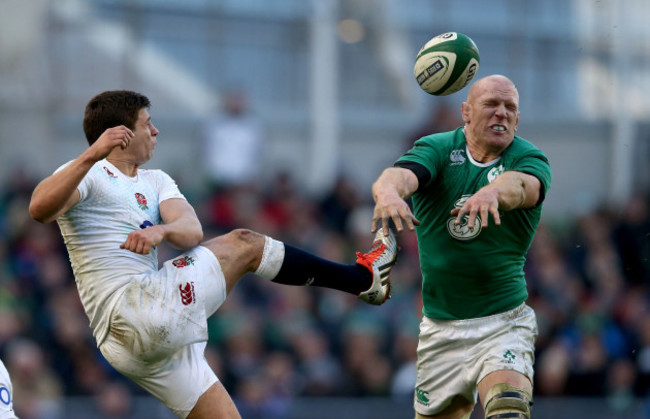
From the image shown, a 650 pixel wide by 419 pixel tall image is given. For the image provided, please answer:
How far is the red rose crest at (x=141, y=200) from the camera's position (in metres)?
6.46

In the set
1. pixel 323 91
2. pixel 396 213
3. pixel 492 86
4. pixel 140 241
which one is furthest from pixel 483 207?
pixel 323 91

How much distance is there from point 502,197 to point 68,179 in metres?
2.52

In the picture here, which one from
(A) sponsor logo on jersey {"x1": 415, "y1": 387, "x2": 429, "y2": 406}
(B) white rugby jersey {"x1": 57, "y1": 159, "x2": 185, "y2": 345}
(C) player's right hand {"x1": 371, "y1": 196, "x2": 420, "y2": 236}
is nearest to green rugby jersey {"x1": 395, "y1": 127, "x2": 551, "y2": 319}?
(A) sponsor logo on jersey {"x1": 415, "y1": 387, "x2": 429, "y2": 406}

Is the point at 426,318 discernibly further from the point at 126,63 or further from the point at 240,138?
the point at 126,63

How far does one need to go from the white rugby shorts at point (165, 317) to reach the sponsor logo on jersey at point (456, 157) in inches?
68.4

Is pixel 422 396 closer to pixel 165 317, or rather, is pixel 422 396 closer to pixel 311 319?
pixel 165 317

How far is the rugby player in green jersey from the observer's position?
6.67 m

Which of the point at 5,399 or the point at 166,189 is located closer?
the point at 5,399

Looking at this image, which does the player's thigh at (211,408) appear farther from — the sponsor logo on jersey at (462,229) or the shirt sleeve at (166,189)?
the sponsor logo on jersey at (462,229)

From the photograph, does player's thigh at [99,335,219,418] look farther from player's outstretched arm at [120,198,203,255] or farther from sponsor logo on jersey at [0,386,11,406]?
player's outstretched arm at [120,198,203,255]

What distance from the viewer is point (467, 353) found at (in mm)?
6789

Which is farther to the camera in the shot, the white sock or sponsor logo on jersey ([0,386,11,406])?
the white sock

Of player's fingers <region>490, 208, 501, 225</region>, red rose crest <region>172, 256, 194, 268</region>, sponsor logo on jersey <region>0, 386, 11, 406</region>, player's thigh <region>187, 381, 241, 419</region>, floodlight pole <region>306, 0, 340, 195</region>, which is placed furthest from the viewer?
floodlight pole <region>306, 0, 340, 195</region>

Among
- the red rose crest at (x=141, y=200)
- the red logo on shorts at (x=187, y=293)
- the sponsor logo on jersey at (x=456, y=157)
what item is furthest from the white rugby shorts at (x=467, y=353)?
the red rose crest at (x=141, y=200)
